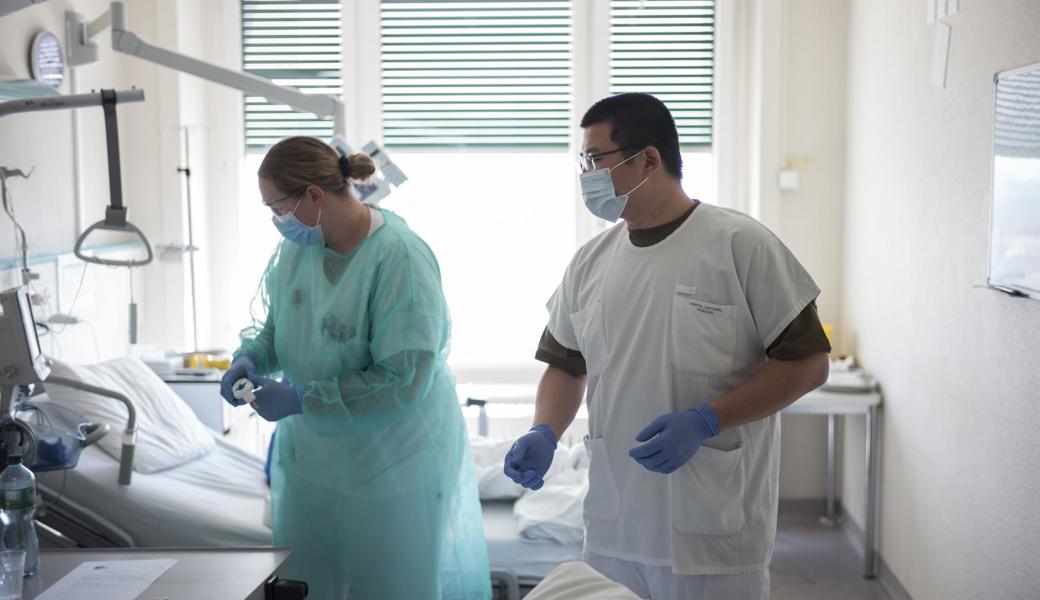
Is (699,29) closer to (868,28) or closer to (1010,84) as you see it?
(868,28)

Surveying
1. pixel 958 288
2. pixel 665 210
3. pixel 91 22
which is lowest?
pixel 958 288

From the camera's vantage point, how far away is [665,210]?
1937 millimetres

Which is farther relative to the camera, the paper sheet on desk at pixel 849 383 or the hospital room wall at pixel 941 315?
the paper sheet on desk at pixel 849 383

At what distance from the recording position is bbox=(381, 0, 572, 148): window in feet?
14.9

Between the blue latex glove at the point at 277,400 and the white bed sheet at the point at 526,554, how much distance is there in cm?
96

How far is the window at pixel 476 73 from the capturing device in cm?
455

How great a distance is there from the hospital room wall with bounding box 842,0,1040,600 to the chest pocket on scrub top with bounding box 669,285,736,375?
91cm

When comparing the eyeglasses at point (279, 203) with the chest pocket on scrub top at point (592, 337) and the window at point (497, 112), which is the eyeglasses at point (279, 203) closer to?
the chest pocket on scrub top at point (592, 337)

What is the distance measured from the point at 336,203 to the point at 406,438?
54cm

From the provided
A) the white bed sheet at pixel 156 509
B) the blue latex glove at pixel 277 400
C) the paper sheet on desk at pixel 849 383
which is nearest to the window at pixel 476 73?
the paper sheet on desk at pixel 849 383

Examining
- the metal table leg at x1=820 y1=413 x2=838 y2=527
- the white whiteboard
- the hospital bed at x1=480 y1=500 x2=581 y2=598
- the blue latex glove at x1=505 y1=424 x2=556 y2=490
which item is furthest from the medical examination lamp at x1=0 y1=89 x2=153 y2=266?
the metal table leg at x1=820 y1=413 x2=838 y2=527

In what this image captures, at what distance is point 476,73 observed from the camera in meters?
4.58

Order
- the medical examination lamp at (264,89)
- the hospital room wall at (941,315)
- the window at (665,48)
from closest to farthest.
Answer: the hospital room wall at (941,315), the medical examination lamp at (264,89), the window at (665,48)

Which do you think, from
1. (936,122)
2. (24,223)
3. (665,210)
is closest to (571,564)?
(665,210)
